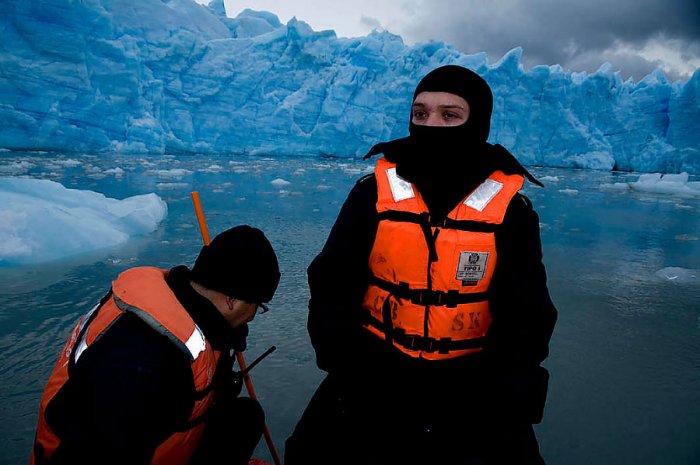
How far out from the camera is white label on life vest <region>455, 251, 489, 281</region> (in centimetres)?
139

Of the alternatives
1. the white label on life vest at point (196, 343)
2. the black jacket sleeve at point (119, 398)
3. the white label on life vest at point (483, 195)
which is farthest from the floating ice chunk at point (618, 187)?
the black jacket sleeve at point (119, 398)

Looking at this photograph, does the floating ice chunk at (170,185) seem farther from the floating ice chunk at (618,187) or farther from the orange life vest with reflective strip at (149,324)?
the floating ice chunk at (618,187)

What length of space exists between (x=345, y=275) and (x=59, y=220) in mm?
5347

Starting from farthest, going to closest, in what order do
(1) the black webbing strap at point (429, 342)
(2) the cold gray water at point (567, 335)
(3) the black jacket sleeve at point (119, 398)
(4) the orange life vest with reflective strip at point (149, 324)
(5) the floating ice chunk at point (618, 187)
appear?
1. (5) the floating ice chunk at point (618, 187)
2. (2) the cold gray water at point (567, 335)
3. (1) the black webbing strap at point (429, 342)
4. (4) the orange life vest with reflective strip at point (149, 324)
5. (3) the black jacket sleeve at point (119, 398)

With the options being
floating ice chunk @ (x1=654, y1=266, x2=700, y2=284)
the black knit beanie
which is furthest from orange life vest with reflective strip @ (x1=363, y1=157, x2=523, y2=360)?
floating ice chunk @ (x1=654, y1=266, x2=700, y2=284)

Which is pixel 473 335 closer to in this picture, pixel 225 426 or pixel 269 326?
pixel 225 426

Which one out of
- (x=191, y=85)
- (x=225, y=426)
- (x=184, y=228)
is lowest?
A: (x=184, y=228)

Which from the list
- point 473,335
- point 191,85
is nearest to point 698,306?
point 473,335

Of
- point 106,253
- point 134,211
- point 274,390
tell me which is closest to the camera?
point 274,390

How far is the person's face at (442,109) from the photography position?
1396mm

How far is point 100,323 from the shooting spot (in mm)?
1175

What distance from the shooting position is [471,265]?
1397 mm

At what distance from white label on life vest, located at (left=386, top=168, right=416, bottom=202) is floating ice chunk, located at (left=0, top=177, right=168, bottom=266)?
16.7ft

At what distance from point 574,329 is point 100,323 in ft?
12.7
